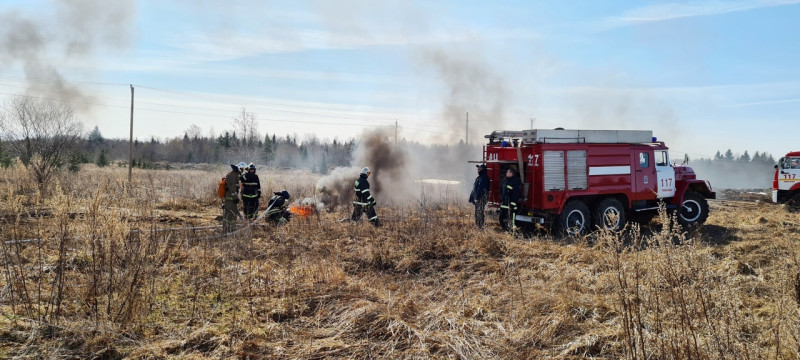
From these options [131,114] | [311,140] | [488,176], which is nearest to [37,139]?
[131,114]

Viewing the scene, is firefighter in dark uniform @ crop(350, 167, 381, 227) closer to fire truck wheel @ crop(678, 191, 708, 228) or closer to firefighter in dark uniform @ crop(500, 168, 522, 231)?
firefighter in dark uniform @ crop(500, 168, 522, 231)

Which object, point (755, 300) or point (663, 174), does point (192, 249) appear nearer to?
point (755, 300)

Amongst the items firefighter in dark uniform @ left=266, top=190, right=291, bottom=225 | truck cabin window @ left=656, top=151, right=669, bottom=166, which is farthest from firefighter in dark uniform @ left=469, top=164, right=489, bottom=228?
firefighter in dark uniform @ left=266, top=190, right=291, bottom=225

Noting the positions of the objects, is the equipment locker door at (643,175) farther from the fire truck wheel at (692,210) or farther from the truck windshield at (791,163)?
the truck windshield at (791,163)

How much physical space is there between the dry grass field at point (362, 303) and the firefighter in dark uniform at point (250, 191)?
4.63 metres

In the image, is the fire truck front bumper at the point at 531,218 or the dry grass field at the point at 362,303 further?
the fire truck front bumper at the point at 531,218

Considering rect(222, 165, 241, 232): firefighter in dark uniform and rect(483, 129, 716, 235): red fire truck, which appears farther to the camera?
rect(222, 165, 241, 232): firefighter in dark uniform

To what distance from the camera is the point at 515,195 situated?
11141 mm

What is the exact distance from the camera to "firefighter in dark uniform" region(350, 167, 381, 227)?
12.3m

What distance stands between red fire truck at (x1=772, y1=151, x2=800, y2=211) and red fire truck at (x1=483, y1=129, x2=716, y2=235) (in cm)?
674

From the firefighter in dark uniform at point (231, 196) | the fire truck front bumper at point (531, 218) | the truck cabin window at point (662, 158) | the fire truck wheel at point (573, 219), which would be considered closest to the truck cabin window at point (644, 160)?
the truck cabin window at point (662, 158)

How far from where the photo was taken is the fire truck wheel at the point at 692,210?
42.8ft

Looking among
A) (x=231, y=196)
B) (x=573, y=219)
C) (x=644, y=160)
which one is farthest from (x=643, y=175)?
(x=231, y=196)

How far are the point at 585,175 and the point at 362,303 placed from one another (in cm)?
791
